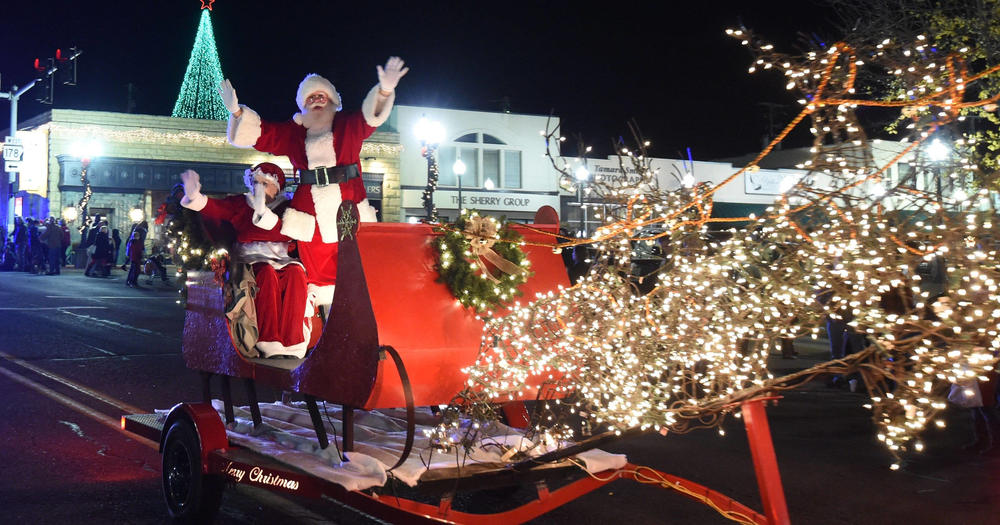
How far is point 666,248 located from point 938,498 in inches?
132

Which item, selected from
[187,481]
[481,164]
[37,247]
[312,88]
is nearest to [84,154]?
[37,247]

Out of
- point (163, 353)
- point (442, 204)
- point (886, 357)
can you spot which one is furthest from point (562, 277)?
point (442, 204)

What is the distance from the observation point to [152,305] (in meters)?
18.3

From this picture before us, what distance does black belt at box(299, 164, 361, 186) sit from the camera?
5828mm

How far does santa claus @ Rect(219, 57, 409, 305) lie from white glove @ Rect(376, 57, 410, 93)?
0.42 ft

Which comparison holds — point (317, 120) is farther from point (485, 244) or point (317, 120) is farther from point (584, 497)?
point (584, 497)

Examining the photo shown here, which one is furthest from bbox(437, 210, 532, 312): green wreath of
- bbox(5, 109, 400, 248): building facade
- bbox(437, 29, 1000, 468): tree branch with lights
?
bbox(5, 109, 400, 248): building facade

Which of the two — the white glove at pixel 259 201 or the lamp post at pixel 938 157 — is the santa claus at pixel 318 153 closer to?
the white glove at pixel 259 201

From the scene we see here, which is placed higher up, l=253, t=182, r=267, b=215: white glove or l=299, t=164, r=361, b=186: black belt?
l=299, t=164, r=361, b=186: black belt

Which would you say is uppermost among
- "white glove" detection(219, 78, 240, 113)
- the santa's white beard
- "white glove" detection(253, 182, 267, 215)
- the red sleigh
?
"white glove" detection(219, 78, 240, 113)

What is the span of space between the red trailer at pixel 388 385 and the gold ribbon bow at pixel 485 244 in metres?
0.21

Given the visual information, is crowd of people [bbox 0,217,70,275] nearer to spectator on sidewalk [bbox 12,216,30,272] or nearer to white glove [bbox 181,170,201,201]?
spectator on sidewalk [bbox 12,216,30,272]

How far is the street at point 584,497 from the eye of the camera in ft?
18.0

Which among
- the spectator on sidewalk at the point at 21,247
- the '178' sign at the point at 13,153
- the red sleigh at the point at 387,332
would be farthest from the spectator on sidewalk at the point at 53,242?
the red sleigh at the point at 387,332
